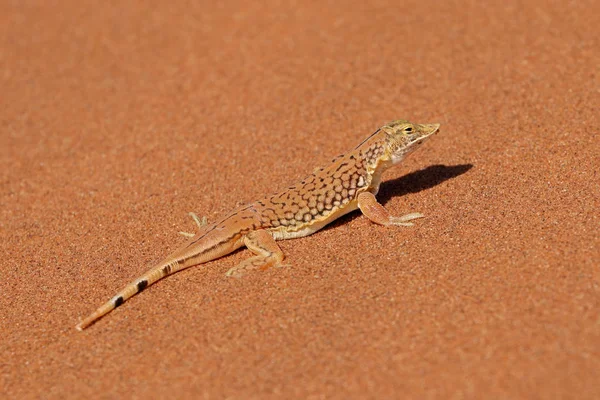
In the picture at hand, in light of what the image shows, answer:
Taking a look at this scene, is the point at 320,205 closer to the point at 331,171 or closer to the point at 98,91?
the point at 331,171

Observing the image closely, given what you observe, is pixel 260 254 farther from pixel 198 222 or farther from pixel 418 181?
pixel 418 181

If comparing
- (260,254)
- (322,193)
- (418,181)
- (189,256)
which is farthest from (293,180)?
(189,256)

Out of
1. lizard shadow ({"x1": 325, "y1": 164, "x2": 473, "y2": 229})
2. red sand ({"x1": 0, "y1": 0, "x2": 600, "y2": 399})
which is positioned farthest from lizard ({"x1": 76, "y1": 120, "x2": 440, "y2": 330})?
lizard shadow ({"x1": 325, "y1": 164, "x2": 473, "y2": 229})

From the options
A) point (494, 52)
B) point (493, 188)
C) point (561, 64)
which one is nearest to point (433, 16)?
point (494, 52)

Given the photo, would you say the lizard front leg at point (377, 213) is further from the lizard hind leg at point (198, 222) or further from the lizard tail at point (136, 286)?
the lizard tail at point (136, 286)

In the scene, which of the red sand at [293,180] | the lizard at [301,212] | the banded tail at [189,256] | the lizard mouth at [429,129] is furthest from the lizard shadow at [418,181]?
the banded tail at [189,256]
